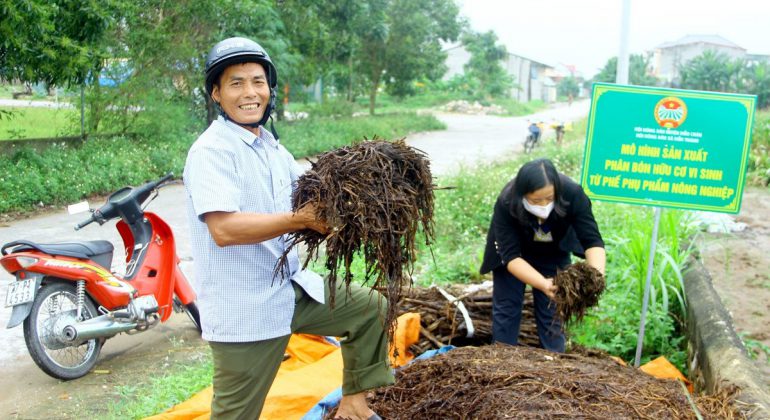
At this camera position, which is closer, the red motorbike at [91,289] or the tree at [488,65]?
the red motorbike at [91,289]

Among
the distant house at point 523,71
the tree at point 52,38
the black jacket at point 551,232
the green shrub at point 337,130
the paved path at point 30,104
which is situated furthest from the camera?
the distant house at point 523,71

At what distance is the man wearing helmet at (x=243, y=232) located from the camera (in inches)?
98.0

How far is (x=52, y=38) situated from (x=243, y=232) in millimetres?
7936

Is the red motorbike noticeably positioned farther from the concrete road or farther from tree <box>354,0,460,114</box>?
tree <box>354,0,460,114</box>

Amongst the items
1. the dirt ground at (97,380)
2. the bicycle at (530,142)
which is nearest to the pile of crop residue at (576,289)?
the dirt ground at (97,380)

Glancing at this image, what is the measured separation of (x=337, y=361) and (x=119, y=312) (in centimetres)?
153

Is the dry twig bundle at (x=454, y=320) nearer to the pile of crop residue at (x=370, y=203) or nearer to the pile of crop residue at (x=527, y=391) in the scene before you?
Result: the pile of crop residue at (x=527, y=391)

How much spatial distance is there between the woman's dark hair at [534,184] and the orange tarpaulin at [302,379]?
3.30ft

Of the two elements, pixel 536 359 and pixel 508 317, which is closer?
pixel 536 359

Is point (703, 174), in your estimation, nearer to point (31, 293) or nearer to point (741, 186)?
point (741, 186)

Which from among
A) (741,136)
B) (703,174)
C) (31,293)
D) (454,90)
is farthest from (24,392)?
(454,90)

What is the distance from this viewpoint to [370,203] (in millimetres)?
2480

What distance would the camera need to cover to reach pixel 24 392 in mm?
4438

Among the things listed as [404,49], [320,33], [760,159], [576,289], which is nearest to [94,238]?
[576,289]
